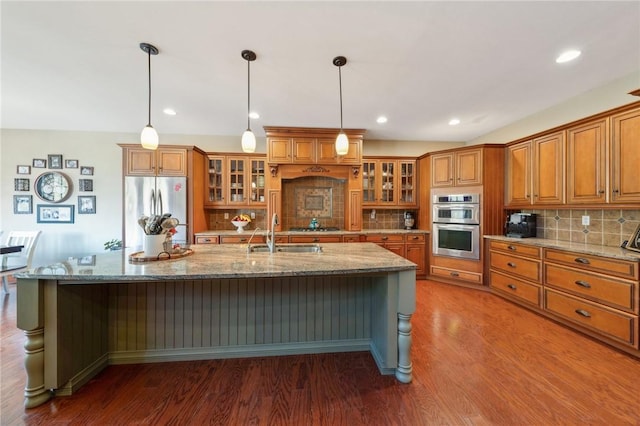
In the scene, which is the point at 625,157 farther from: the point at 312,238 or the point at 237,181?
the point at 237,181

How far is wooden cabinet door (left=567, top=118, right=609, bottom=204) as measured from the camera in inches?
98.0

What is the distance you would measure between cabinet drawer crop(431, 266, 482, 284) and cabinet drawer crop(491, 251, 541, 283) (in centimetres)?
30

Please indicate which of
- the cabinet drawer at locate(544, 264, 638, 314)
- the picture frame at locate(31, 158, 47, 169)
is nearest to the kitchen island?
the cabinet drawer at locate(544, 264, 638, 314)

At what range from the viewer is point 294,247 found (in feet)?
8.21

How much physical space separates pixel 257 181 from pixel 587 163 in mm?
4474

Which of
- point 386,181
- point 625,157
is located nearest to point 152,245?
point 386,181

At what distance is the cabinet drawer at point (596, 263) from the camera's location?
2.09 m

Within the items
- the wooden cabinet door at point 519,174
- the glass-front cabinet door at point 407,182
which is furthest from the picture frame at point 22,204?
the wooden cabinet door at point 519,174

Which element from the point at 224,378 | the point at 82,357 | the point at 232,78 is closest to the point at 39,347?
the point at 82,357

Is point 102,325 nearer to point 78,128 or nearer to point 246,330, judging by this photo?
point 246,330

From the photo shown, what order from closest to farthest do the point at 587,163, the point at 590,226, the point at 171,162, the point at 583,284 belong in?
the point at 583,284 → the point at 587,163 → the point at 590,226 → the point at 171,162

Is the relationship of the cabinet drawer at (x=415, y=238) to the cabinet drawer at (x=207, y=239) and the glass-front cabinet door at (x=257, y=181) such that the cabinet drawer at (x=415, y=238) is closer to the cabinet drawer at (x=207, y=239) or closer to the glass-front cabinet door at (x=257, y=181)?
the glass-front cabinet door at (x=257, y=181)

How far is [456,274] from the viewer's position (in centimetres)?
391

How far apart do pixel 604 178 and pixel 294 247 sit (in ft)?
10.9
